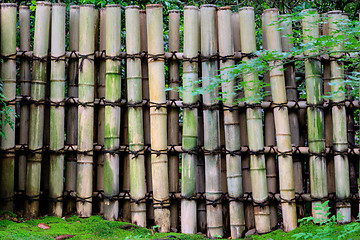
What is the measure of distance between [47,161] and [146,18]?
1.76 metres

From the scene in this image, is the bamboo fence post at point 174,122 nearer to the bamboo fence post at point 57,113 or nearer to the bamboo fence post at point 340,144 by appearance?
the bamboo fence post at point 57,113

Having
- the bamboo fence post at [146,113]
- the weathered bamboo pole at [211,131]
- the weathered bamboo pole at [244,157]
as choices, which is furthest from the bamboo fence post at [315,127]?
the bamboo fence post at [146,113]

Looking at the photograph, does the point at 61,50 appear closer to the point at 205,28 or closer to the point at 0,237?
the point at 205,28

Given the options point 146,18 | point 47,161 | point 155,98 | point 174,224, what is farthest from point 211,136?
point 47,161

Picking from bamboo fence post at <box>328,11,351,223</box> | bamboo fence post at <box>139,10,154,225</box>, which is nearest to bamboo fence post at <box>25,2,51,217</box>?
bamboo fence post at <box>139,10,154,225</box>

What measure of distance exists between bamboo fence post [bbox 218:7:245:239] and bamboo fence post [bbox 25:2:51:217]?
1.75 metres

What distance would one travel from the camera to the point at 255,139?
3.62 m

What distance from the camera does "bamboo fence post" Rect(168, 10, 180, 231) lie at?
3.77 meters

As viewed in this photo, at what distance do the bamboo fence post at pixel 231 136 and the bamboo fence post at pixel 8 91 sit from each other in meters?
2.04

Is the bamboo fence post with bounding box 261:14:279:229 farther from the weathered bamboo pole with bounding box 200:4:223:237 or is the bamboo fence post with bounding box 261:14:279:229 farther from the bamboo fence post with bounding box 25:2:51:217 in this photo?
the bamboo fence post with bounding box 25:2:51:217

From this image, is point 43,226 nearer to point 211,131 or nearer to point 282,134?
point 211,131

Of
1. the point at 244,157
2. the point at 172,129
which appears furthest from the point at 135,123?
the point at 244,157

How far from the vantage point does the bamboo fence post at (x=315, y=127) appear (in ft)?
11.6

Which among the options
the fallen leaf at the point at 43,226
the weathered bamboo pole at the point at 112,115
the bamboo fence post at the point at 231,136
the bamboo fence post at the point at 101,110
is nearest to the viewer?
the fallen leaf at the point at 43,226
